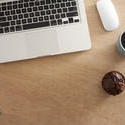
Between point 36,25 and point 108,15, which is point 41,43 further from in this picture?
point 108,15

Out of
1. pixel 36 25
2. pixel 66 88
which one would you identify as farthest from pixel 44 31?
pixel 66 88

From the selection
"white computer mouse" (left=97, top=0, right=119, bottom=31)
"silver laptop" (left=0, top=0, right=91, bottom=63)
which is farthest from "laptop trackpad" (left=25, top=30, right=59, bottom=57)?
"white computer mouse" (left=97, top=0, right=119, bottom=31)

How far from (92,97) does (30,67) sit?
0.79 ft

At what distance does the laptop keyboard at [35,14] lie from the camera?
773mm

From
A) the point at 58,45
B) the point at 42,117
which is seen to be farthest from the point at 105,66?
the point at 42,117

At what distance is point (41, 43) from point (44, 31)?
0.04 metres

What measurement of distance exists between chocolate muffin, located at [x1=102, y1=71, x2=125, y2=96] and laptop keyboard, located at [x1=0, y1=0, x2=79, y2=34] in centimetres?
22

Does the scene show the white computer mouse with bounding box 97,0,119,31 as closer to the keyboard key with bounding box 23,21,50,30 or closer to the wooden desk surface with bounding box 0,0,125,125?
the wooden desk surface with bounding box 0,0,125,125

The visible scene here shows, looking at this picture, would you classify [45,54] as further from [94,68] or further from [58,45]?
[94,68]

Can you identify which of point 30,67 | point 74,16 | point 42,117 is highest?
point 74,16

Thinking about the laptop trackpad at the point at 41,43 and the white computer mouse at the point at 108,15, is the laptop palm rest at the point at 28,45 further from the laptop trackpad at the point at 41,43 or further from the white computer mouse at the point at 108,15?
the white computer mouse at the point at 108,15

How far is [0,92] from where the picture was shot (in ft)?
2.56

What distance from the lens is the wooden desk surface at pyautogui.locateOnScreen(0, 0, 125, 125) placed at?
0.75 m

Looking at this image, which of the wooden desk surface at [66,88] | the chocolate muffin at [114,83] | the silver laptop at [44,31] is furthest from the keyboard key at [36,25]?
the chocolate muffin at [114,83]
